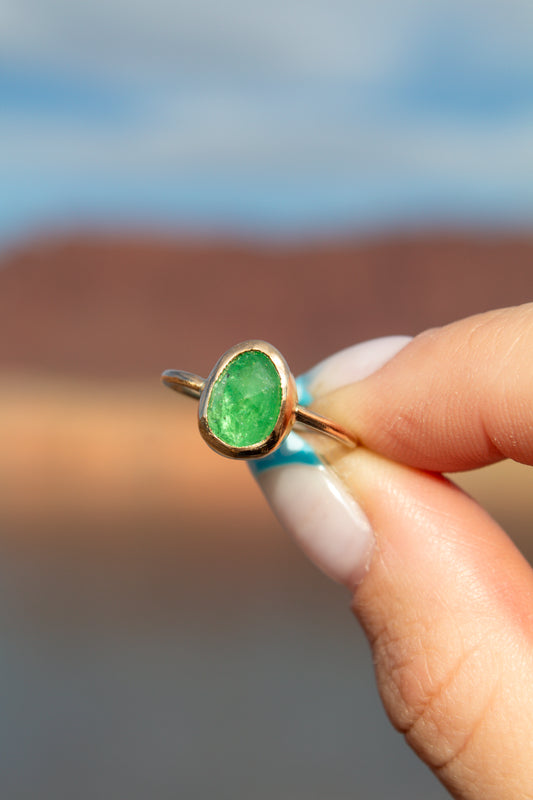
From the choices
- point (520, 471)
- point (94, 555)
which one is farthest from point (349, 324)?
point (94, 555)

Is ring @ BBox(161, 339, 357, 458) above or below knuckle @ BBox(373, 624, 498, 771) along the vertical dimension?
above

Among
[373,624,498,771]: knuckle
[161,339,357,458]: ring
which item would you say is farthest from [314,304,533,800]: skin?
[161,339,357,458]: ring

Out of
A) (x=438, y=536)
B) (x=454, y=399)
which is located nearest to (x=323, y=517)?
(x=438, y=536)

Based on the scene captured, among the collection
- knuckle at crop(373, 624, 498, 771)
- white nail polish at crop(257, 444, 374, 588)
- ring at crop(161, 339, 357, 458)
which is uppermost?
ring at crop(161, 339, 357, 458)

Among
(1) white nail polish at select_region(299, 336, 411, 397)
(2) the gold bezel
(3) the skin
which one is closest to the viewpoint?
(3) the skin

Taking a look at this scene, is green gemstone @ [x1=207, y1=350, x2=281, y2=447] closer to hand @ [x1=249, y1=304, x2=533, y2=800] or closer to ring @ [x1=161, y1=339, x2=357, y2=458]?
ring @ [x1=161, y1=339, x2=357, y2=458]

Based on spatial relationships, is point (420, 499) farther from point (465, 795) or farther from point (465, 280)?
point (465, 280)
